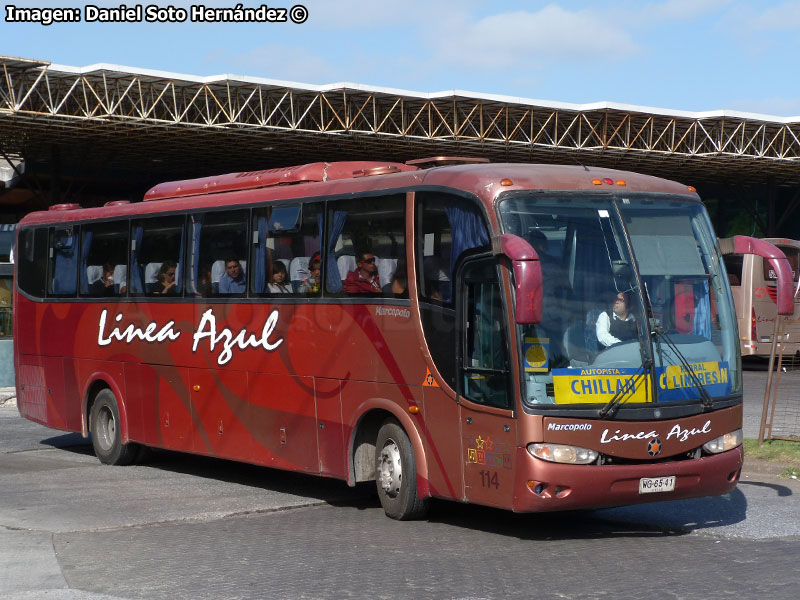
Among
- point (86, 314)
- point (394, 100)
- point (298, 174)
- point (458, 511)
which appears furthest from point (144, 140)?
point (458, 511)

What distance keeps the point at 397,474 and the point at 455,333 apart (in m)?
1.50

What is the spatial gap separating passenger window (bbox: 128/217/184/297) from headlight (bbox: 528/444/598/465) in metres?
5.96

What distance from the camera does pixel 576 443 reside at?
9.13 meters

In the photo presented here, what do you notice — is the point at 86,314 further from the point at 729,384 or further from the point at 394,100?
the point at 394,100

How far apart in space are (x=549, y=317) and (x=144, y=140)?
96.5 feet

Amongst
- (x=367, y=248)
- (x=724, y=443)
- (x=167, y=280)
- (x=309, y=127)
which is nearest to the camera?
(x=724, y=443)

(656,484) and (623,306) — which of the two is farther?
(623,306)

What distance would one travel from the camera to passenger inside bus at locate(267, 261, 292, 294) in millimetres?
12125

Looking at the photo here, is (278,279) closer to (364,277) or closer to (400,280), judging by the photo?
(364,277)

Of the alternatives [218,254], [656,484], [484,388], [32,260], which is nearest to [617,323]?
[484,388]

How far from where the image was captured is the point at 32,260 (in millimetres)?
16828

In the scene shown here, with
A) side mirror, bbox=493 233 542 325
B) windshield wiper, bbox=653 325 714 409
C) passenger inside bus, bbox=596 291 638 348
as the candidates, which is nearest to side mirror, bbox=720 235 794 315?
windshield wiper, bbox=653 325 714 409

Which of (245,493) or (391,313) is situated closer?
(391,313)

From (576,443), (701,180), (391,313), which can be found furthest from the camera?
(701,180)
